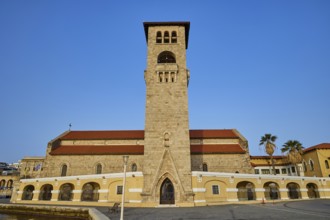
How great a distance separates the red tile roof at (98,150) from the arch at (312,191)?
26525 mm

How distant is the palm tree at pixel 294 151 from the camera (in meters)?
40.6

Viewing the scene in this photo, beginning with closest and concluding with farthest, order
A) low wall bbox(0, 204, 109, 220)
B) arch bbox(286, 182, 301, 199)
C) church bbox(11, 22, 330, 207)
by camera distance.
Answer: low wall bbox(0, 204, 109, 220)
church bbox(11, 22, 330, 207)
arch bbox(286, 182, 301, 199)

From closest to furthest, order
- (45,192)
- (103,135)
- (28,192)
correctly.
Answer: (28,192)
(45,192)
(103,135)

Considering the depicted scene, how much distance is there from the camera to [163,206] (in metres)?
23.5

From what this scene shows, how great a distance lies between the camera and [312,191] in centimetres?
3231

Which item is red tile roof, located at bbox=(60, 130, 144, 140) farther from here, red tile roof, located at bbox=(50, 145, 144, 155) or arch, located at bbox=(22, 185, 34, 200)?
arch, located at bbox=(22, 185, 34, 200)

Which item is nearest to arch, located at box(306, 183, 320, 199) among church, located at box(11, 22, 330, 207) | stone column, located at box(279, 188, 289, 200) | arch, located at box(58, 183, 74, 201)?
church, located at box(11, 22, 330, 207)

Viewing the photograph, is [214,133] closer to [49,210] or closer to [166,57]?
[166,57]

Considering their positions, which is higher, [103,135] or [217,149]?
[103,135]

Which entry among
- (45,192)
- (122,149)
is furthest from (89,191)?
(45,192)

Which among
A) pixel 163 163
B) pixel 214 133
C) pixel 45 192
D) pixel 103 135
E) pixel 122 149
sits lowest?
pixel 45 192

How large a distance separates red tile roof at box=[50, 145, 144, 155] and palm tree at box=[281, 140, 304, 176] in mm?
29198

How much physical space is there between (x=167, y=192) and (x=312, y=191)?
23533mm

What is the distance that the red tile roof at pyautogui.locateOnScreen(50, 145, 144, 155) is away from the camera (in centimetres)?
3338
